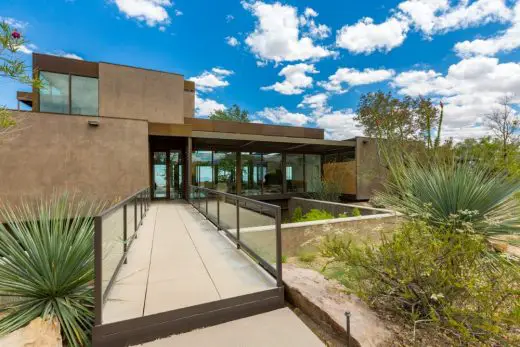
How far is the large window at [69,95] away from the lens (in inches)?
453

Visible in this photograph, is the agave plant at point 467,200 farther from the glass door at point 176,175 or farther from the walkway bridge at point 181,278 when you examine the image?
the glass door at point 176,175

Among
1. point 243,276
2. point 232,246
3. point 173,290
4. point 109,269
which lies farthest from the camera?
point 232,246

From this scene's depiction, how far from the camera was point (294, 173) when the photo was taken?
1666cm

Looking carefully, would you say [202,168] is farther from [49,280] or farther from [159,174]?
[49,280]

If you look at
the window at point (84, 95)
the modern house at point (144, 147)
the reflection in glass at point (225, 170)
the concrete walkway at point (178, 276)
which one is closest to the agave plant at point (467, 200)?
the concrete walkway at point (178, 276)

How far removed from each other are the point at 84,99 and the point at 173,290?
13.5 m

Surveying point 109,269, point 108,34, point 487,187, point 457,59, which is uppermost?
point 108,34

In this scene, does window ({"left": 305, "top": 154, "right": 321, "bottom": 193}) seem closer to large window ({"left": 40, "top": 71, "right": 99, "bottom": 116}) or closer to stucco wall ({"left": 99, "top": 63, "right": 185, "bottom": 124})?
stucco wall ({"left": 99, "top": 63, "right": 185, "bottom": 124})

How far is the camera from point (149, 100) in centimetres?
1309

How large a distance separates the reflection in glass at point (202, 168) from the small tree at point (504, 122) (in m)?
17.8

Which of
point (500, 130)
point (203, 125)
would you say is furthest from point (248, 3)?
point (500, 130)

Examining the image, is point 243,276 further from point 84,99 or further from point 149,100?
point 84,99

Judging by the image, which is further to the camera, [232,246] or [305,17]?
[305,17]

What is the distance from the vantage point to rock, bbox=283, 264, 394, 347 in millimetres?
2186
